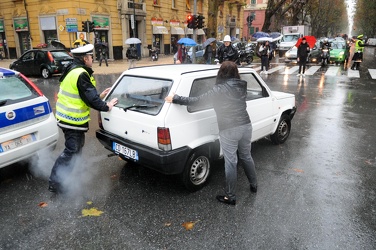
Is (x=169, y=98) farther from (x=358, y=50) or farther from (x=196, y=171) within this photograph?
(x=358, y=50)

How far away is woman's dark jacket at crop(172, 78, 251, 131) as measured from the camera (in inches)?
135

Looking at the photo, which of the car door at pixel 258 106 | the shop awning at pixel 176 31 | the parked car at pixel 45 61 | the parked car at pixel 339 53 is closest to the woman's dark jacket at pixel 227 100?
the car door at pixel 258 106

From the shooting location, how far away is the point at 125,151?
3959 mm

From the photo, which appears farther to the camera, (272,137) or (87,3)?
(87,3)

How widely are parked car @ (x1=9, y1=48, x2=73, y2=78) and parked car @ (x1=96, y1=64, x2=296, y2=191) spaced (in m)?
12.6

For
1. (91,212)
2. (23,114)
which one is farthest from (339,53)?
(91,212)

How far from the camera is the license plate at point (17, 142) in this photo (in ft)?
12.4

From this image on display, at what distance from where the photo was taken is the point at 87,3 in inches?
949

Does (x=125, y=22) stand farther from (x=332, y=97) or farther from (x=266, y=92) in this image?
(x=266, y=92)

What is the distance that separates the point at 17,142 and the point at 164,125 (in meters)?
1.97

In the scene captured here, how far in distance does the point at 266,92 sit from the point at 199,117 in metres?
1.72

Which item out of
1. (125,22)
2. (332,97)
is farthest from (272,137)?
(125,22)

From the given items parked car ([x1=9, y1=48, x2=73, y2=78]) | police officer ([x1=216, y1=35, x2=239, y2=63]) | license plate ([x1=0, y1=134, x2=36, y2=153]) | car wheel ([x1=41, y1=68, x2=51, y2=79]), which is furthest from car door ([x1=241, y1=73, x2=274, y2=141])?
car wheel ([x1=41, y1=68, x2=51, y2=79])

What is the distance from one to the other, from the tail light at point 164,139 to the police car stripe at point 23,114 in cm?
187
